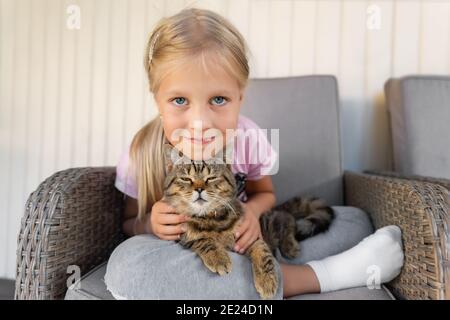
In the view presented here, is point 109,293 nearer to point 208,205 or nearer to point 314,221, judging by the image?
point 208,205

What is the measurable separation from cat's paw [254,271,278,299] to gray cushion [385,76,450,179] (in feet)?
1.86

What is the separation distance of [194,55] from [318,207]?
0.44 meters

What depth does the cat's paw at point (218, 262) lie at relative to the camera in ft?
1.65

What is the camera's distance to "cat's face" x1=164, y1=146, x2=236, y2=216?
588 mm

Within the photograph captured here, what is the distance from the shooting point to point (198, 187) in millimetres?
586

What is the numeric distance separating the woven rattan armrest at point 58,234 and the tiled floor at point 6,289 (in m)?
0.15

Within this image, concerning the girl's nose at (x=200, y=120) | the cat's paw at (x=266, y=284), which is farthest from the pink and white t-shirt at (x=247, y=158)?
the cat's paw at (x=266, y=284)

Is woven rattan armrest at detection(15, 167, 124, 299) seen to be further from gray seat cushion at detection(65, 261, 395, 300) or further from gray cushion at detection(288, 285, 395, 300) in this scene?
gray cushion at detection(288, 285, 395, 300)

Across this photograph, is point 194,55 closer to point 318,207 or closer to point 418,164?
point 318,207

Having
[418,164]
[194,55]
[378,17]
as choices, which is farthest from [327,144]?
[194,55]

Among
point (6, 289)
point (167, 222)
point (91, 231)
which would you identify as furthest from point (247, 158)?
point (6, 289)

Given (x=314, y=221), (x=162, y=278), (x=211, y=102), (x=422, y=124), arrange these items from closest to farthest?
1. (x=162, y=278)
2. (x=211, y=102)
3. (x=314, y=221)
4. (x=422, y=124)

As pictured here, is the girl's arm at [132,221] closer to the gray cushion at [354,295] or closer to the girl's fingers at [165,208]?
the girl's fingers at [165,208]

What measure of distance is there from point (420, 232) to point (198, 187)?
36 centimetres
